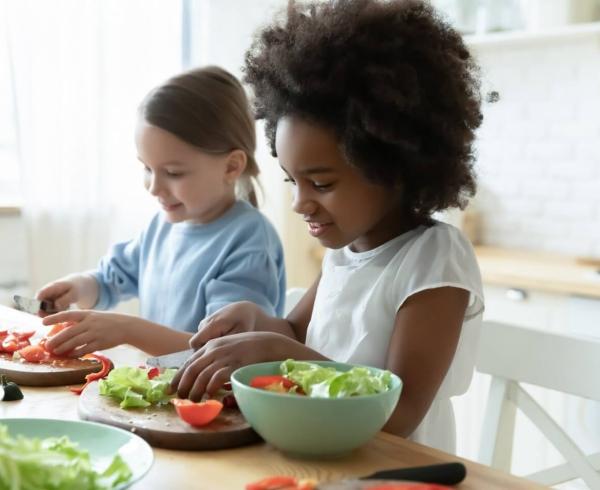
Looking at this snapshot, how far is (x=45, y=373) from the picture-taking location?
3.34 feet

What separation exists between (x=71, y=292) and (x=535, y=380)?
972 millimetres

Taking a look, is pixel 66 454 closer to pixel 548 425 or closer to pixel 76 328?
pixel 76 328

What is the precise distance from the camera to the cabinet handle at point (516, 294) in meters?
2.47

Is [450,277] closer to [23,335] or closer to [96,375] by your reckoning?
[96,375]

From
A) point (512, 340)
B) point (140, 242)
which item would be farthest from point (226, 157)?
point (512, 340)

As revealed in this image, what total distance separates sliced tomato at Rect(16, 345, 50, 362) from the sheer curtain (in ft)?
4.46

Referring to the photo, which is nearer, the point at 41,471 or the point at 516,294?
the point at 41,471

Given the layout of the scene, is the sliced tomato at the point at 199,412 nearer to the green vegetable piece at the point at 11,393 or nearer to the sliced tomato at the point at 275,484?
the sliced tomato at the point at 275,484

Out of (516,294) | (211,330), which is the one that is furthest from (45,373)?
(516,294)

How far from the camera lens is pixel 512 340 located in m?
1.30

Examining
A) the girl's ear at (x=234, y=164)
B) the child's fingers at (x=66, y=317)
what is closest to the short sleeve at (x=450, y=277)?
the child's fingers at (x=66, y=317)

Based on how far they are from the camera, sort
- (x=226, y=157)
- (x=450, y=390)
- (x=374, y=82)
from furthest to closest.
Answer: (x=226, y=157) < (x=450, y=390) < (x=374, y=82)

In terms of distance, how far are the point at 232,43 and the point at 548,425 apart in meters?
2.13

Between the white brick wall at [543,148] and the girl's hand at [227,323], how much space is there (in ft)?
6.15
